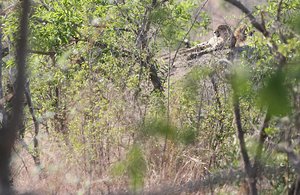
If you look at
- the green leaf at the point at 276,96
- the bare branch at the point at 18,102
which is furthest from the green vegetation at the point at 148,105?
the bare branch at the point at 18,102

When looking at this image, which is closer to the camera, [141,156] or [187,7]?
[141,156]

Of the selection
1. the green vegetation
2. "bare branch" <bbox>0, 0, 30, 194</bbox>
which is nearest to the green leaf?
the green vegetation

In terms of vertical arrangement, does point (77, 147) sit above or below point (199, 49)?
below

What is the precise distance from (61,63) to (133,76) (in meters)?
1.51

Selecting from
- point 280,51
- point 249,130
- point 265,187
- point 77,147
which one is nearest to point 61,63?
point 77,147

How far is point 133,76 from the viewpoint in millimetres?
5625

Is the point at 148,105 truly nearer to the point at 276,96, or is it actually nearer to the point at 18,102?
the point at 276,96

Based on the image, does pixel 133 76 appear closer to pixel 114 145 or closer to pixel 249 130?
pixel 114 145

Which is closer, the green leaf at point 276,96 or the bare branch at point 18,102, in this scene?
the bare branch at point 18,102

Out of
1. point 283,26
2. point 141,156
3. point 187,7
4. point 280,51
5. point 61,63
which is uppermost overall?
point 187,7

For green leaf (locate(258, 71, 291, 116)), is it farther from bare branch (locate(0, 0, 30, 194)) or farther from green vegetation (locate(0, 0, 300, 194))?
bare branch (locate(0, 0, 30, 194))

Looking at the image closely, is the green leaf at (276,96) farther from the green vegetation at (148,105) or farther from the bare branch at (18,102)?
the bare branch at (18,102)

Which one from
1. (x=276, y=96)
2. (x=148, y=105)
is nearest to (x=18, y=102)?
(x=276, y=96)

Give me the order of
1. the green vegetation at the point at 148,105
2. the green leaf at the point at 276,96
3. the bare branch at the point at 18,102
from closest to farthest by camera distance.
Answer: the bare branch at the point at 18,102 < the green leaf at the point at 276,96 < the green vegetation at the point at 148,105
